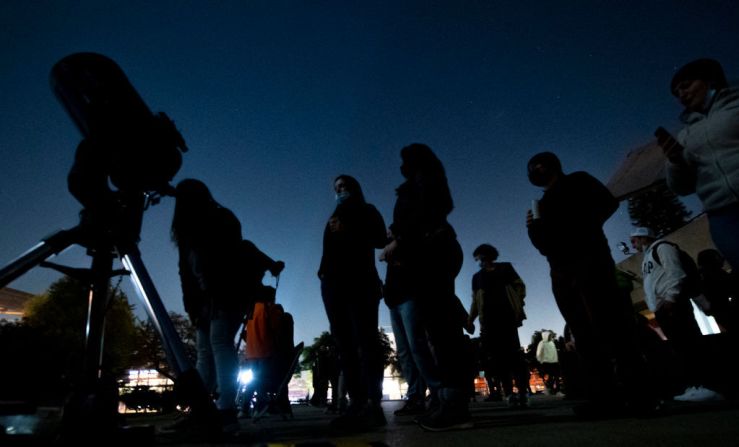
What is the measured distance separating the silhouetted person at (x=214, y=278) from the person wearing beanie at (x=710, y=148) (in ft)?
9.88

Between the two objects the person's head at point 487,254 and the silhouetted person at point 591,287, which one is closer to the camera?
the silhouetted person at point 591,287

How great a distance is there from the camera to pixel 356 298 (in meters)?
3.17

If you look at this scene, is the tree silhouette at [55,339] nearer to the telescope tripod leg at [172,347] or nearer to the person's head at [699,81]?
the telescope tripod leg at [172,347]

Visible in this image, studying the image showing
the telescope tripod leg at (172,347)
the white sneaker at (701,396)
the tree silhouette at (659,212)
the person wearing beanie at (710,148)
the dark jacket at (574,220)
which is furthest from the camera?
the tree silhouette at (659,212)

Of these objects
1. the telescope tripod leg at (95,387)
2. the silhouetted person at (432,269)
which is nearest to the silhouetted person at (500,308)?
the silhouetted person at (432,269)

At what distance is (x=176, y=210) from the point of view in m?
3.19

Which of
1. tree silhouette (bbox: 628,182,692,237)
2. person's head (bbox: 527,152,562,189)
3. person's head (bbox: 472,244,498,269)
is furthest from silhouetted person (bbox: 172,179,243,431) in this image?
tree silhouette (bbox: 628,182,692,237)

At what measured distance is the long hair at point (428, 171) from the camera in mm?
2966

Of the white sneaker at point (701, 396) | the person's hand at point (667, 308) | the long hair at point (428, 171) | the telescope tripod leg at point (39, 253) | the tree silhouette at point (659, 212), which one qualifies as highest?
the tree silhouette at point (659, 212)

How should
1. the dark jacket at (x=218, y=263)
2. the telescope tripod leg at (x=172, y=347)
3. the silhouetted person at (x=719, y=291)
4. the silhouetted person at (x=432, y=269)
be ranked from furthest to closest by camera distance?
the silhouetted person at (x=719, y=291), the dark jacket at (x=218, y=263), the silhouetted person at (x=432, y=269), the telescope tripod leg at (x=172, y=347)

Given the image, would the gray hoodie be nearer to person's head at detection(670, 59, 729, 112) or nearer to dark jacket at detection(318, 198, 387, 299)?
person's head at detection(670, 59, 729, 112)

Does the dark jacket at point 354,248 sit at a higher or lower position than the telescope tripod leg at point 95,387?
higher

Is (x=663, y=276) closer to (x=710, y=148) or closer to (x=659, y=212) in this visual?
(x=710, y=148)

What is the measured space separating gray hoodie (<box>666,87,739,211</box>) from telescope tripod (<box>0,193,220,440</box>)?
280 cm
